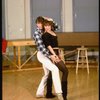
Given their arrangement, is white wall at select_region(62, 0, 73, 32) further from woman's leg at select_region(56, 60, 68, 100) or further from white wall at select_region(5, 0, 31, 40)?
woman's leg at select_region(56, 60, 68, 100)

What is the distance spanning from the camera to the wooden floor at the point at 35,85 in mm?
4543

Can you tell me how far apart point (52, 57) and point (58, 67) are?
16 cm

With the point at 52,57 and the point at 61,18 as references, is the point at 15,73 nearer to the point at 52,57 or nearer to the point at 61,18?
the point at 61,18

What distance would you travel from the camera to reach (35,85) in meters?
5.45

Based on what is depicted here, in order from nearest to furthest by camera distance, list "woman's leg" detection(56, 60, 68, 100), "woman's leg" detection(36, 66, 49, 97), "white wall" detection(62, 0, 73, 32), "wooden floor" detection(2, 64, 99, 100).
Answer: "woman's leg" detection(56, 60, 68, 100), "woman's leg" detection(36, 66, 49, 97), "wooden floor" detection(2, 64, 99, 100), "white wall" detection(62, 0, 73, 32)

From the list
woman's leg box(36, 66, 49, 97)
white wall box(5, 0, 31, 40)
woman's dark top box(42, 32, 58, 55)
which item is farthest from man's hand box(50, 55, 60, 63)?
white wall box(5, 0, 31, 40)

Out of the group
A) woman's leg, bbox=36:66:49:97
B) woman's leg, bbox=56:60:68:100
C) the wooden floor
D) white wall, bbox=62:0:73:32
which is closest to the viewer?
woman's leg, bbox=56:60:68:100

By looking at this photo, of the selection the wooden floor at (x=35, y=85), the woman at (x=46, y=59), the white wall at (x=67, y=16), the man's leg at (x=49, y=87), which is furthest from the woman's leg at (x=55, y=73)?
the white wall at (x=67, y=16)

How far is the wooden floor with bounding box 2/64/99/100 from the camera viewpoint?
454cm

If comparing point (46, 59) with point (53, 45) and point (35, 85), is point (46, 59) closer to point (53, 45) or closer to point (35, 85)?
point (53, 45)

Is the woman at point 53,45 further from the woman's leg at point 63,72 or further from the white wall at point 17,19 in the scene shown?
the white wall at point 17,19

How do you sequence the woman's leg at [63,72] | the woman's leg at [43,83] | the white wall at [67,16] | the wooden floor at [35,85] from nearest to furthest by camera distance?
the woman's leg at [63,72], the woman's leg at [43,83], the wooden floor at [35,85], the white wall at [67,16]

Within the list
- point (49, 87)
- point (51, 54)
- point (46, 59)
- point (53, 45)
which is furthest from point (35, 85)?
point (53, 45)

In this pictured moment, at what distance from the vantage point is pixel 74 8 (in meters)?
8.00
